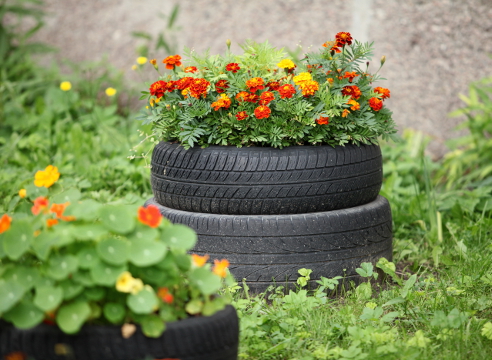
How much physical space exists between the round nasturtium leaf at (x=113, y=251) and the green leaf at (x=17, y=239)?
21 cm

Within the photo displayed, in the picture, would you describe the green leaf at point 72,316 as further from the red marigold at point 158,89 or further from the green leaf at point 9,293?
Answer: the red marigold at point 158,89

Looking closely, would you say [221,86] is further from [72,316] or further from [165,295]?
[72,316]

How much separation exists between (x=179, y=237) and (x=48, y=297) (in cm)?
38

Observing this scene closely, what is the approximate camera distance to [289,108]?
256 cm

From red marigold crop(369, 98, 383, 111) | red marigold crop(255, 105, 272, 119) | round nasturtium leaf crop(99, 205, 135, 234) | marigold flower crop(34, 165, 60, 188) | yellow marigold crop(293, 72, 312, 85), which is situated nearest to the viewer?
round nasturtium leaf crop(99, 205, 135, 234)

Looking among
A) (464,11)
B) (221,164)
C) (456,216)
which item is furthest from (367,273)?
(464,11)

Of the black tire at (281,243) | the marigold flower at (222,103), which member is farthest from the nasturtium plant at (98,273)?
the marigold flower at (222,103)

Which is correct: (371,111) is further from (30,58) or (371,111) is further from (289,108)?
(30,58)

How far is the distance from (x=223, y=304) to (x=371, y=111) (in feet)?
5.16

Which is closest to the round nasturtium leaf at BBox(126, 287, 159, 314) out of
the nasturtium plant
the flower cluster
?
the nasturtium plant

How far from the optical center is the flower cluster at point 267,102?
8.43 ft

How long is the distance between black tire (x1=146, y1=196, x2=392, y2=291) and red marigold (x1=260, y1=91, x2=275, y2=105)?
538 mm

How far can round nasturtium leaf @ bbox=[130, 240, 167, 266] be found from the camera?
56.7 inches

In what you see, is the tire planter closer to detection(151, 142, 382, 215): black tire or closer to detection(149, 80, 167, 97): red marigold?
detection(151, 142, 382, 215): black tire
